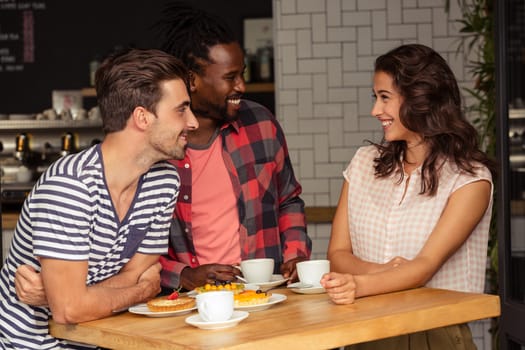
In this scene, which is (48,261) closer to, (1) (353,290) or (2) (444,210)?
(1) (353,290)

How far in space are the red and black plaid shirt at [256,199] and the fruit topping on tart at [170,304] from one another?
1.91 ft

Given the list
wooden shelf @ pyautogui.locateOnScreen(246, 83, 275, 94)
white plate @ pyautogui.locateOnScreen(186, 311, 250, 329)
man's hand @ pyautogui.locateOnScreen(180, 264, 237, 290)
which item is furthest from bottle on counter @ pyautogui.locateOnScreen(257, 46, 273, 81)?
white plate @ pyautogui.locateOnScreen(186, 311, 250, 329)

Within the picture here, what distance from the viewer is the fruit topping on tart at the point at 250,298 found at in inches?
98.1

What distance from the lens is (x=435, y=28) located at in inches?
215

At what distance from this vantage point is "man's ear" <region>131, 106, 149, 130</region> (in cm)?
267

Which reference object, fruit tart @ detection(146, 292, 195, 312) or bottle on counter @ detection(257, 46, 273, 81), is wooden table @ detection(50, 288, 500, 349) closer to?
fruit tart @ detection(146, 292, 195, 312)

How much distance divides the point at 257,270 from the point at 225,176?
0.63 meters

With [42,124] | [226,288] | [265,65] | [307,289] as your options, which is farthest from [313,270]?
[42,124]

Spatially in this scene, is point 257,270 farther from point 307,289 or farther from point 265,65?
point 265,65

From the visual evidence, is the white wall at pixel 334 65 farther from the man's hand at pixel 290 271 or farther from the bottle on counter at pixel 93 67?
the bottle on counter at pixel 93 67

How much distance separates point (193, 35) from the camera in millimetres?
3416

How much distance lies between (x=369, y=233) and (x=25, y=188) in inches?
190

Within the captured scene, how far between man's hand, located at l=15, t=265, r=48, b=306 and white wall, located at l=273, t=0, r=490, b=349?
3124mm

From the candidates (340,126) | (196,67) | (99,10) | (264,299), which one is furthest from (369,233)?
(99,10)
